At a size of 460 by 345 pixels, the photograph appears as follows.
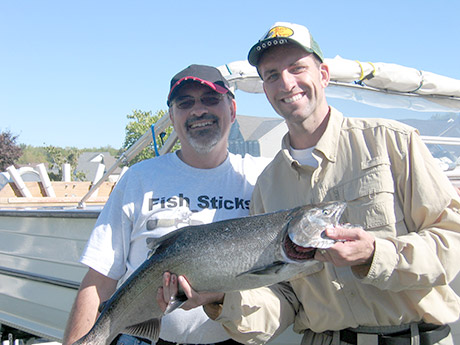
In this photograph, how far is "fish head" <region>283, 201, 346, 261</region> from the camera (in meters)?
2.28

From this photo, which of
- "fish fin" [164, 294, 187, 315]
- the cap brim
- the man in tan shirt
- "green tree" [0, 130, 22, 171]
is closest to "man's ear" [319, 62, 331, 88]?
the man in tan shirt

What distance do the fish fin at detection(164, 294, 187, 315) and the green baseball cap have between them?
1.59 m

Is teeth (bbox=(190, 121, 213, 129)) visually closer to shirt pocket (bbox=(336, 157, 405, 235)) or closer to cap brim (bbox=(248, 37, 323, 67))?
cap brim (bbox=(248, 37, 323, 67))

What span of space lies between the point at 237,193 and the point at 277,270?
110 centimetres

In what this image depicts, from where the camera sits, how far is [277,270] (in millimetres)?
2436

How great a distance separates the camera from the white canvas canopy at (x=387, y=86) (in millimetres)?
5727

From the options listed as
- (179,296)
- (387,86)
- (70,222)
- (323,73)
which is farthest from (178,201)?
(387,86)

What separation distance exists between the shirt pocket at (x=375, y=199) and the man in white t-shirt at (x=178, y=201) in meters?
0.92

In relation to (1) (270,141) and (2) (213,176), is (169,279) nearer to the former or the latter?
(2) (213,176)

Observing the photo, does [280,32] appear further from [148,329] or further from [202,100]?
[148,329]

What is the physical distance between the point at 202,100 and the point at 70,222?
245 centimetres

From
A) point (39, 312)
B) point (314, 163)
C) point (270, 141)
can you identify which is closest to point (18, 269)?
point (39, 312)

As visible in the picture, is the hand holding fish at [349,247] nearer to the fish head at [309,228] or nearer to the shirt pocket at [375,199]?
the fish head at [309,228]

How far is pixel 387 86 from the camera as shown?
20.5ft
